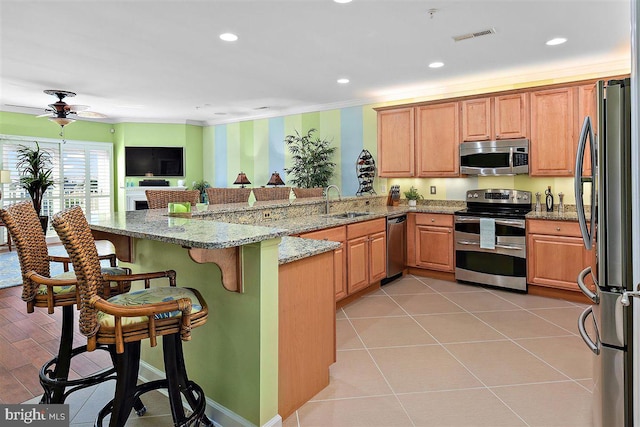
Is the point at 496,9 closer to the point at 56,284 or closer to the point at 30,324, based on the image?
the point at 56,284

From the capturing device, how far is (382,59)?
4.26 meters

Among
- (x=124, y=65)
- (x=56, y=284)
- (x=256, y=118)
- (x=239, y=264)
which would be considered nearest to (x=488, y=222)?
(x=239, y=264)

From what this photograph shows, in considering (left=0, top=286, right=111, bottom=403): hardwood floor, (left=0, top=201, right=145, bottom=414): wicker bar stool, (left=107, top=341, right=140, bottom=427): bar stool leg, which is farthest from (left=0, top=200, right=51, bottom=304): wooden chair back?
(left=0, top=286, right=111, bottom=403): hardwood floor

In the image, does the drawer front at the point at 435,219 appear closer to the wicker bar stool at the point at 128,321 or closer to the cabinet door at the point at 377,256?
the cabinet door at the point at 377,256

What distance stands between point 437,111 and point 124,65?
152 inches

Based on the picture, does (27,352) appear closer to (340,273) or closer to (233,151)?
(340,273)

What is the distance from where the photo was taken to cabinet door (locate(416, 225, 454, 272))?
4852 mm

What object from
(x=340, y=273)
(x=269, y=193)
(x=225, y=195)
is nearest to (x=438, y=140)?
(x=269, y=193)

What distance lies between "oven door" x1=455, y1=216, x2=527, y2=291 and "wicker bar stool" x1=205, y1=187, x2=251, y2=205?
2.54m

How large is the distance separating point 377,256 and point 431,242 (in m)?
0.94

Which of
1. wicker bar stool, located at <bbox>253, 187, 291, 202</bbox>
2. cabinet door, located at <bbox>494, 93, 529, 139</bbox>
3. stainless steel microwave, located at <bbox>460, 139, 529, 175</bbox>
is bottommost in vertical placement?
wicker bar stool, located at <bbox>253, 187, 291, 202</bbox>

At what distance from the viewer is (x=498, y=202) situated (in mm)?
4844

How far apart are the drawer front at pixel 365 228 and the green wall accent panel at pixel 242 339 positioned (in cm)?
206

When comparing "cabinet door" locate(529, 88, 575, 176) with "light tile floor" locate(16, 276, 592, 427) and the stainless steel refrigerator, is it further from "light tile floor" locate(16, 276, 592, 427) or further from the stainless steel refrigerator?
the stainless steel refrigerator
